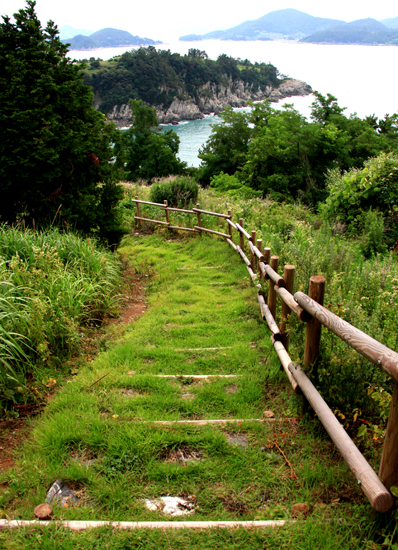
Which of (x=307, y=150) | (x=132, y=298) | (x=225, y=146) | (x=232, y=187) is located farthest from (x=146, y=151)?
(x=132, y=298)

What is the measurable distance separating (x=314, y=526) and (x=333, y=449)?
0.67 metres

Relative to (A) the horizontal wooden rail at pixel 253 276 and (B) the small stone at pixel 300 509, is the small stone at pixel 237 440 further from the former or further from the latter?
(A) the horizontal wooden rail at pixel 253 276

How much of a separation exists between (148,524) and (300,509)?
0.84 m

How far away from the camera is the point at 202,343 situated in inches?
177

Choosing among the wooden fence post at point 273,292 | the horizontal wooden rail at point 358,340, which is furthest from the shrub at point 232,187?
the horizontal wooden rail at point 358,340

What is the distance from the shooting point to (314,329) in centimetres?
268

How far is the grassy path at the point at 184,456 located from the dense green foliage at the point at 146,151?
116 ft

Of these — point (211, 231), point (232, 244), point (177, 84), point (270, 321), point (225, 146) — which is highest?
point (177, 84)

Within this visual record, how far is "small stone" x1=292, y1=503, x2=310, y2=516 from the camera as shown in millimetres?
2115

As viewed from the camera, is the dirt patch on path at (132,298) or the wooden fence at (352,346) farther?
the dirt patch on path at (132,298)

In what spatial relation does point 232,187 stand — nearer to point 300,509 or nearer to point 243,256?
point 243,256

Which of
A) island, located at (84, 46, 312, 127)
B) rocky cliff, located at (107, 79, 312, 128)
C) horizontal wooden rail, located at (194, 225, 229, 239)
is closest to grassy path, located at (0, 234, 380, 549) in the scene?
horizontal wooden rail, located at (194, 225, 229, 239)

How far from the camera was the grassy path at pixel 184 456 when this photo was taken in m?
2.02

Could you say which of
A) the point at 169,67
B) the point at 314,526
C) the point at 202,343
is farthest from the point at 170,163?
the point at 169,67
